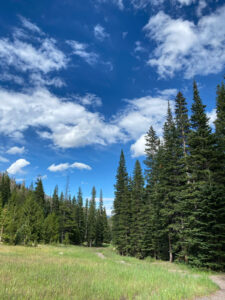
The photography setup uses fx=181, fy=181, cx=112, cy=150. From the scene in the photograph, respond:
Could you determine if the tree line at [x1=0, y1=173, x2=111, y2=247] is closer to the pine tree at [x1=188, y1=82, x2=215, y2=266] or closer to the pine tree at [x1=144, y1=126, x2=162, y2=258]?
the pine tree at [x1=144, y1=126, x2=162, y2=258]

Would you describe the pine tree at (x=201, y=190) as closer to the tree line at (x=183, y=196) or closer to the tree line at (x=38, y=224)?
the tree line at (x=183, y=196)

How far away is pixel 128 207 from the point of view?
3578 centimetres

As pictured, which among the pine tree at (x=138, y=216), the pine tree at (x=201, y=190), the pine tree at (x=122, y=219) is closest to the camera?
the pine tree at (x=201, y=190)

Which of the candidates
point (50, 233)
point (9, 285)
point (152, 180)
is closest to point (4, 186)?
point (50, 233)

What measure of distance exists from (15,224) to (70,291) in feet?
106

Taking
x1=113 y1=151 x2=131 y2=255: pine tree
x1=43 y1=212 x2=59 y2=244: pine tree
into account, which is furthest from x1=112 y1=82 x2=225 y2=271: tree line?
x1=43 y1=212 x2=59 y2=244: pine tree

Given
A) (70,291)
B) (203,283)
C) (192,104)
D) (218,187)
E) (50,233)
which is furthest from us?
(50,233)

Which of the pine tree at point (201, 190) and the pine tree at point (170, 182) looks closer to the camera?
the pine tree at point (201, 190)

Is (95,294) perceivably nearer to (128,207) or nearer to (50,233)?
Result: (128,207)

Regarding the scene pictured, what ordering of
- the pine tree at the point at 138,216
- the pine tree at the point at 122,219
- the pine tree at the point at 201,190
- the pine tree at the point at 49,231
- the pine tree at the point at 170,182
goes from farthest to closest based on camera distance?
the pine tree at the point at 49,231, the pine tree at the point at 122,219, the pine tree at the point at 138,216, the pine tree at the point at 170,182, the pine tree at the point at 201,190

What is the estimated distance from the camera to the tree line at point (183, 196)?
14422mm

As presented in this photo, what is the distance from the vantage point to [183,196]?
17812mm

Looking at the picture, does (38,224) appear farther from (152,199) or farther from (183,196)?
(183,196)

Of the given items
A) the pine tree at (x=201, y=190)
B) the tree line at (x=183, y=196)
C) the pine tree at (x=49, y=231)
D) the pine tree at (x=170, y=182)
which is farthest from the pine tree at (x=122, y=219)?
the pine tree at (x=201, y=190)
